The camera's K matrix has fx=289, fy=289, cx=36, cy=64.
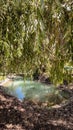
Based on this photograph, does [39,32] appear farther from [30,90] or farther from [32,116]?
[30,90]

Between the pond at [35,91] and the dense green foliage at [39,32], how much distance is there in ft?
22.0

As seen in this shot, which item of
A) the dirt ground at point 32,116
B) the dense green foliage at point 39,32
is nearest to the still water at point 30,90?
the dirt ground at point 32,116

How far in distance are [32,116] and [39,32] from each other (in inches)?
206

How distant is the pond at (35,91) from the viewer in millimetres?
10591

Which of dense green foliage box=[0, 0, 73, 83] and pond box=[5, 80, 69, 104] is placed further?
pond box=[5, 80, 69, 104]

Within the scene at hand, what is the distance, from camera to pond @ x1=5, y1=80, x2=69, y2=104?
34.7ft

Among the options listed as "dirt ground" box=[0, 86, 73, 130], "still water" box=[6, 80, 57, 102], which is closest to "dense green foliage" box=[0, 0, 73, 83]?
"dirt ground" box=[0, 86, 73, 130]

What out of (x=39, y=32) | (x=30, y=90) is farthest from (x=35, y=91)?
(x=39, y=32)

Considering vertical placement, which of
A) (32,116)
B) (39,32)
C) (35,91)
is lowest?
(35,91)

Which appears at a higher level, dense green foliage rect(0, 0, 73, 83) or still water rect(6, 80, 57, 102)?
dense green foliage rect(0, 0, 73, 83)

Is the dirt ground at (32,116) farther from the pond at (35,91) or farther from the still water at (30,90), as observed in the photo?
the still water at (30,90)

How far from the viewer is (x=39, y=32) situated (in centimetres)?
292

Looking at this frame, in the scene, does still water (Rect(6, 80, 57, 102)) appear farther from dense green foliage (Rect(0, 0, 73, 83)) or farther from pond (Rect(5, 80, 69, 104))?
dense green foliage (Rect(0, 0, 73, 83))

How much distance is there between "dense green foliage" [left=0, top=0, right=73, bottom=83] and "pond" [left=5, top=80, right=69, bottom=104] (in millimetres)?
6705
